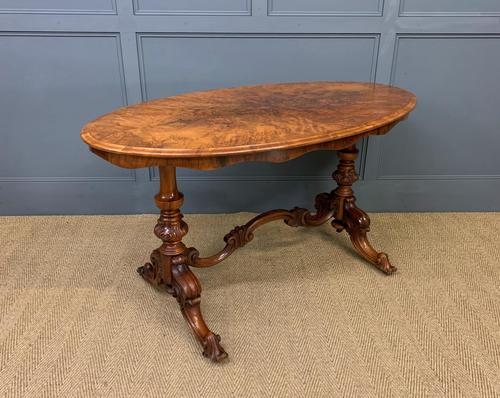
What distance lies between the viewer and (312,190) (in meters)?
2.43

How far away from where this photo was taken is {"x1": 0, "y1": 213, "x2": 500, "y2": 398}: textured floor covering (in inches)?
53.9

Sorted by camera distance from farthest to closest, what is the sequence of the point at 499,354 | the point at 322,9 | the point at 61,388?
the point at 322,9, the point at 499,354, the point at 61,388

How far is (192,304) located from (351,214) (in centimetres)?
89

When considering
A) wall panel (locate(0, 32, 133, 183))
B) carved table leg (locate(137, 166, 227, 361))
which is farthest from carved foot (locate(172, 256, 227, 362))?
wall panel (locate(0, 32, 133, 183))

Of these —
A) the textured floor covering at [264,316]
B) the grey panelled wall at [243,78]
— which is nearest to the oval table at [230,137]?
the textured floor covering at [264,316]

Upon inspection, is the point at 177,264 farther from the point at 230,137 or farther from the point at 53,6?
the point at 53,6

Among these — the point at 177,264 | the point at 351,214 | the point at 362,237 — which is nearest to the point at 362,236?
the point at 362,237

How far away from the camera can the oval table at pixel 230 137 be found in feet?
3.73

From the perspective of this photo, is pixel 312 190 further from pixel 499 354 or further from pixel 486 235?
pixel 499 354

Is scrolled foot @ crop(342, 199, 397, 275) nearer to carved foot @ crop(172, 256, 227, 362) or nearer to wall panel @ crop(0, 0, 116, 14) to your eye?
carved foot @ crop(172, 256, 227, 362)

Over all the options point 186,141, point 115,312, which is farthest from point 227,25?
point 115,312

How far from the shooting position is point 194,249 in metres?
1.71

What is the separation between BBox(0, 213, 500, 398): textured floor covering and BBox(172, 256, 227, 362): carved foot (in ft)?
0.21

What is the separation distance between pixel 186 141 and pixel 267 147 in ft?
0.73
